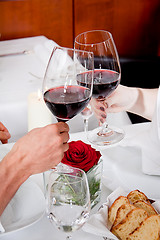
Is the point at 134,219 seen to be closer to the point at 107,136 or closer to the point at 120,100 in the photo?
the point at 107,136

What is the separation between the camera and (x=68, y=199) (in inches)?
30.7

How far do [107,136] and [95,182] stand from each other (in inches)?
10.9

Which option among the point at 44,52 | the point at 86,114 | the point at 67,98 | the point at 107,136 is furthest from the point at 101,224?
the point at 44,52

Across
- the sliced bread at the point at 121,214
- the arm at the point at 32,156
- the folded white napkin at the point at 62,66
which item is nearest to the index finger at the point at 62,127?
the arm at the point at 32,156

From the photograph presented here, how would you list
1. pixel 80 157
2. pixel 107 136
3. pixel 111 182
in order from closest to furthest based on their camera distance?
pixel 80 157
pixel 111 182
pixel 107 136

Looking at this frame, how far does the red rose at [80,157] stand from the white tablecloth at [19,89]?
62cm

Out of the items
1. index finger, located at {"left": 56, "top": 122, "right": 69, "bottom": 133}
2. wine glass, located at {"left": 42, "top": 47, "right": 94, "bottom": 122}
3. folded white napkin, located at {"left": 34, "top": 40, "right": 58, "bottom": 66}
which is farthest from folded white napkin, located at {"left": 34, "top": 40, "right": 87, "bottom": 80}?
folded white napkin, located at {"left": 34, "top": 40, "right": 58, "bottom": 66}

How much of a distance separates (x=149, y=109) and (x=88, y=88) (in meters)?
0.53

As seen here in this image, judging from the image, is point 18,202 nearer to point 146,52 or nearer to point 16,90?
point 16,90

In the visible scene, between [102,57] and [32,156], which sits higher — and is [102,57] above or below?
above

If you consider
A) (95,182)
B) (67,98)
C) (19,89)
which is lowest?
(19,89)

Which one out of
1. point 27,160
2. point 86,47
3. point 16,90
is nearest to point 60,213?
point 27,160

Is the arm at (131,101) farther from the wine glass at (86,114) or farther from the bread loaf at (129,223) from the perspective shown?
the bread loaf at (129,223)

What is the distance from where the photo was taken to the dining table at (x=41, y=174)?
2.75 feet
